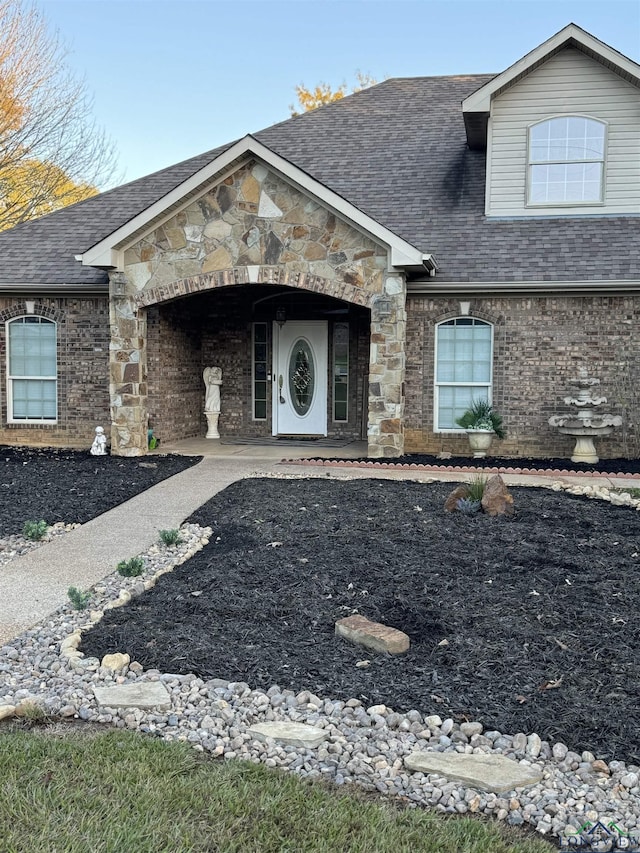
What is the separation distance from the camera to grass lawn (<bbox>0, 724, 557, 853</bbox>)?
277 centimetres

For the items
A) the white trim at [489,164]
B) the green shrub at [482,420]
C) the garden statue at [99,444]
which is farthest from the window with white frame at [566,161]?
the garden statue at [99,444]

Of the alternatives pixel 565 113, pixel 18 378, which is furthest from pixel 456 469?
pixel 18 378

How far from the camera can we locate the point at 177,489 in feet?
30.2

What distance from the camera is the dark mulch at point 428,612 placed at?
399 centimetres

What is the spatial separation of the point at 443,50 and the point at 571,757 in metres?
32.3

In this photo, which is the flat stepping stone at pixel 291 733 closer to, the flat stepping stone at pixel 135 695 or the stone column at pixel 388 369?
the flat stepping stone at pixel 135 695

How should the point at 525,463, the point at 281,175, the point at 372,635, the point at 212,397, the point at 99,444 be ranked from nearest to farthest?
1. the point at 372,635
2. the point at 281,175
3. the point at 525,463
4. the point at 99,444
5. the point at 212,397

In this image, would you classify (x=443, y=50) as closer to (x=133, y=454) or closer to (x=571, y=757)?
(x=133, y=454)

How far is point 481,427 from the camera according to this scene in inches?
469

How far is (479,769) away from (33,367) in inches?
466

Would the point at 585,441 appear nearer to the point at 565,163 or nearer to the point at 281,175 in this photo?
the point at 565,163

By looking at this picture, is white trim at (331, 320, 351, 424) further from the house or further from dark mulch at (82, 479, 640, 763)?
dark mulch at (82, 479, 640, 763)

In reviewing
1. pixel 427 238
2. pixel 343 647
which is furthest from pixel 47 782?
pixel 427 238

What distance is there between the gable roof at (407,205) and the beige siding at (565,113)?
0.28m
